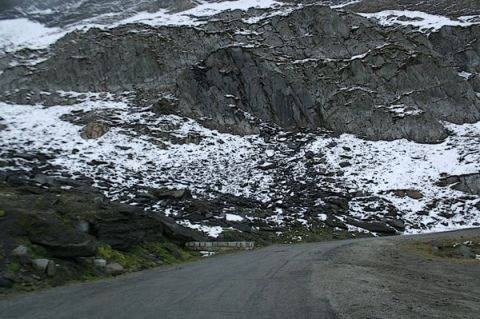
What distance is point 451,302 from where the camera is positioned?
7.78 meters

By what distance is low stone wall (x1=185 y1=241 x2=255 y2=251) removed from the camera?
16891 millimetres

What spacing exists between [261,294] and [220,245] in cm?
948

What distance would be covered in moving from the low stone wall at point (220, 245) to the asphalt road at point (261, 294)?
4052mm

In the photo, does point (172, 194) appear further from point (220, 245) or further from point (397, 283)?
point (397, 283)

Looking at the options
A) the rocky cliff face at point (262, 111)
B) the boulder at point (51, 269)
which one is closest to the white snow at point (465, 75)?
the rocky cliff face at point (262, 111)

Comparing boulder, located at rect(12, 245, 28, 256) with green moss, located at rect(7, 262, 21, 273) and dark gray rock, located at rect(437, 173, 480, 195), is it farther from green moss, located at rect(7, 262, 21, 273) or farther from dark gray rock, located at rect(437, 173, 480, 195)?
dark gray rock, located at rect(437, 173, 480, 195)

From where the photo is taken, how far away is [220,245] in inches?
690

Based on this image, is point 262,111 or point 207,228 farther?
point 262,111

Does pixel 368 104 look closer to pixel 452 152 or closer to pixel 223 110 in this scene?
pixel 452 152

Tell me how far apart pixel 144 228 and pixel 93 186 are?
29.0ft

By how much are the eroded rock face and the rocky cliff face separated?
153mm

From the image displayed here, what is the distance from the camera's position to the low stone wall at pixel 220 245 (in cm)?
1689

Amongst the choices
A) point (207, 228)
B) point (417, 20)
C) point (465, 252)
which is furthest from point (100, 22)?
point (465, 252)

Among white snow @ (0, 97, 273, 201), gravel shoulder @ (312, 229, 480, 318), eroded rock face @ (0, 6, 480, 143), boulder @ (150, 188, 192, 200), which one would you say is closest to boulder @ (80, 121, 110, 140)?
white snow @ (0, 97, 273, 201)
